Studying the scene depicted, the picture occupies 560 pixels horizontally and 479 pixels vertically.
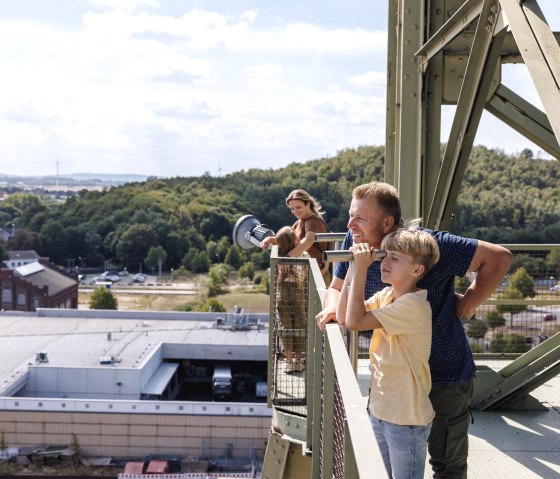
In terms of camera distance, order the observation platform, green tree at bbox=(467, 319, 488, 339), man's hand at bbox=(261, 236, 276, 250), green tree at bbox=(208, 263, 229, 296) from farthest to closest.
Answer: green tree at bbox=(208, 263, 229, 296), green tree at bbox=(467, 319, 488, 339), man's hand at bbox=(261, 236, 276, 250), the observation platform

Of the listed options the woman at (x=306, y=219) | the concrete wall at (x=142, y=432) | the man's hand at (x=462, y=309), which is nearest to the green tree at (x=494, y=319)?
the woman at (x=306, y=219)

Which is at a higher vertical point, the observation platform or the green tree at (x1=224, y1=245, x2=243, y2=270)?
the observation platform

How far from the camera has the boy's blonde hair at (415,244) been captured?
331 cm

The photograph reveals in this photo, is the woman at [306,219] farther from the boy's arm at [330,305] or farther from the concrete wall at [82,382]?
the concrete wall at [82,382]

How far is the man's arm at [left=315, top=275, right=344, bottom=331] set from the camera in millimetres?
3570

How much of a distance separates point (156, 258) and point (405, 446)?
307 ft

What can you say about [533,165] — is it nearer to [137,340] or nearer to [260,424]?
[137,340]

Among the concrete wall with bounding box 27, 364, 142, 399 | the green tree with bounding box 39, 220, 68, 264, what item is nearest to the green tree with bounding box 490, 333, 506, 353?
the concrete wall with bounding box 27, 364, 142, 399

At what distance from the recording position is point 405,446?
3.40m

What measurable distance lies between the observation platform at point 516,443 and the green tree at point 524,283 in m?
2.67

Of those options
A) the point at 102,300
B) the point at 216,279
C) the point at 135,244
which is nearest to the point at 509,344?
the point at 102,300

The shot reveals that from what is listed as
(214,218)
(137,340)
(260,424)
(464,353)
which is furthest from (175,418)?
(214,218)

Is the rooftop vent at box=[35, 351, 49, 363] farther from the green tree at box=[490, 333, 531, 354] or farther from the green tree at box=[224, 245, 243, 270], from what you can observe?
the green tree at box=[224, 245, 243, 270]

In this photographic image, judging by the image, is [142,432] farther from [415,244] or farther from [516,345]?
[415,244]
